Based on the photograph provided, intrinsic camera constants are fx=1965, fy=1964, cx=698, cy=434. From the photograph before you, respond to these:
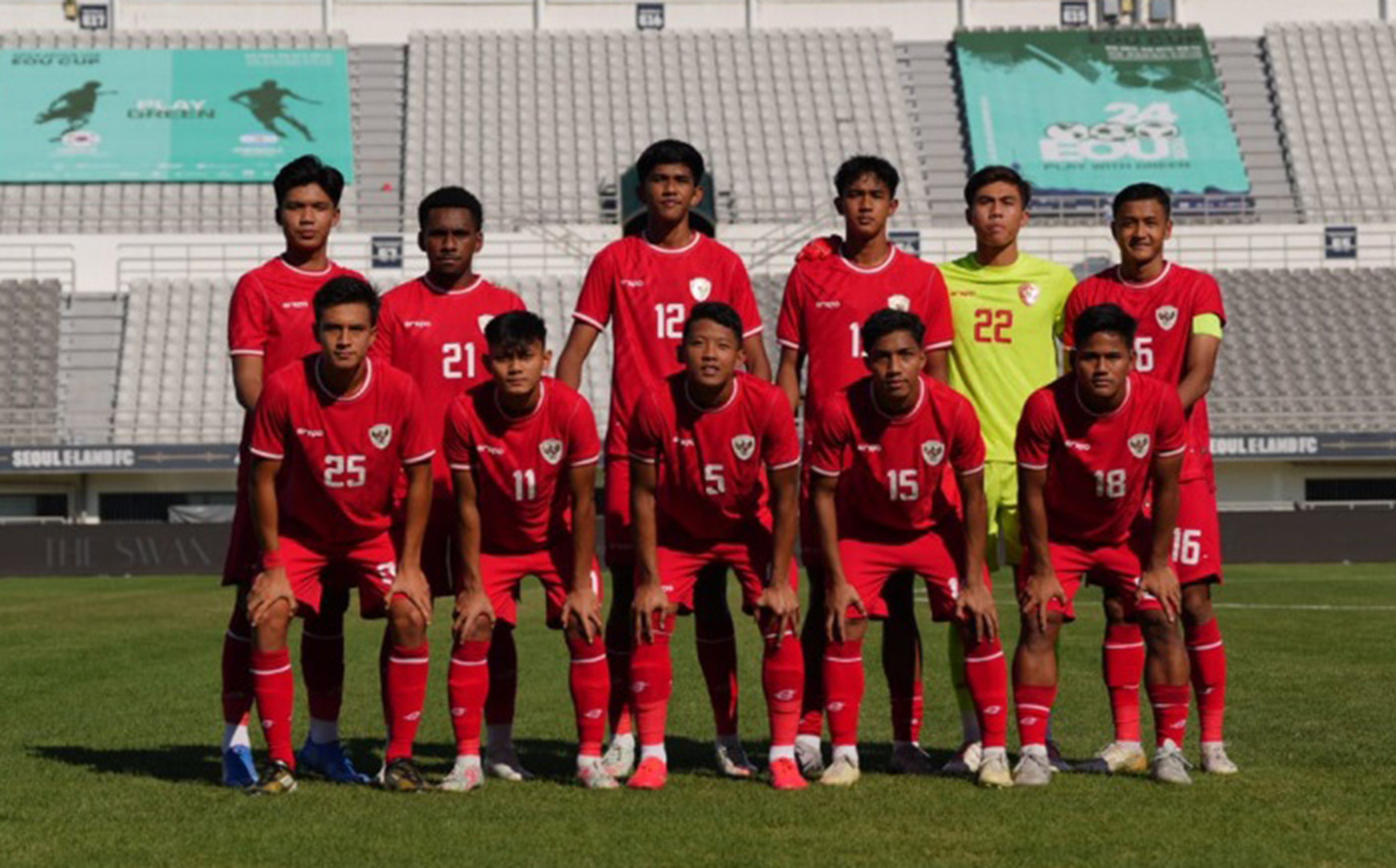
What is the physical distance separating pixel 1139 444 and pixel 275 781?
3.17m

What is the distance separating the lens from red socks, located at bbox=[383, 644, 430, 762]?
6.75m

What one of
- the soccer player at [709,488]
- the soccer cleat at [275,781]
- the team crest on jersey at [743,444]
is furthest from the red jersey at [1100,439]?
the soccer cleat at [275,781]

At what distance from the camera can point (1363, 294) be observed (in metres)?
34.2

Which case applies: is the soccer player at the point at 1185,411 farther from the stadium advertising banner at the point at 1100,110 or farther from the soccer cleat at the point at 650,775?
the stadium advertising banner at the point at 1100,110

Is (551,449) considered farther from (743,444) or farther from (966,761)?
(966,761)

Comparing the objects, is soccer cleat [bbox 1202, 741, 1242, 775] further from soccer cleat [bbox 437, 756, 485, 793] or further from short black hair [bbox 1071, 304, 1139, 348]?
soccer cleat [bbox 437, 756, 485, 793]

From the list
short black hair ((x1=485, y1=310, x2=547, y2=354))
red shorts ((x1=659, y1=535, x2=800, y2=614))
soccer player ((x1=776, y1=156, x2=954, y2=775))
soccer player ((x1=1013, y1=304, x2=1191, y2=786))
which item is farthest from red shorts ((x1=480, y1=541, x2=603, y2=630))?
soccer player ((x1=1013, y1=304, x2=1191, y2=786))

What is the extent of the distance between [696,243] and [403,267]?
27244 millimetres

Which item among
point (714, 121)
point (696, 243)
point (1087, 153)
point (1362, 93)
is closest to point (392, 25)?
point (714, 121)

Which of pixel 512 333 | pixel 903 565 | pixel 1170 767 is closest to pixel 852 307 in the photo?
pixel 903 565

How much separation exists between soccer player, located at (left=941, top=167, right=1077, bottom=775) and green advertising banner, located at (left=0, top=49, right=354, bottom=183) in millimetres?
29021

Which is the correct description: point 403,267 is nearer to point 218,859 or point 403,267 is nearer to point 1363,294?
point 1363,294

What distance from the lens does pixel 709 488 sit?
22.6 ft

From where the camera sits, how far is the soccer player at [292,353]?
7.06 metres
